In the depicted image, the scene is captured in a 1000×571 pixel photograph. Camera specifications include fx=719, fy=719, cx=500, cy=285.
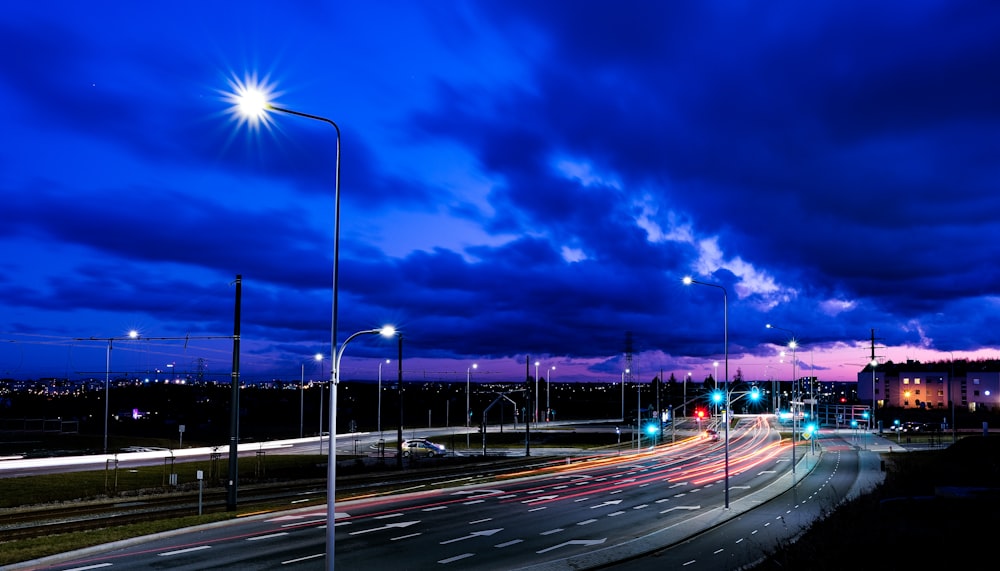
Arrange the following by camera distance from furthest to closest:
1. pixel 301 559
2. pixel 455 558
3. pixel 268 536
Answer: pixel 268 536
pixel 455 558
pixel 301 559

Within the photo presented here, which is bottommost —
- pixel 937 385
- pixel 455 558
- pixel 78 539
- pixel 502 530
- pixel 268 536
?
Answer: pixel 937 385

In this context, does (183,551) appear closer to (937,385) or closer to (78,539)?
(78,539)

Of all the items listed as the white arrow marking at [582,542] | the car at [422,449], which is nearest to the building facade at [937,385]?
the car at [422,449]

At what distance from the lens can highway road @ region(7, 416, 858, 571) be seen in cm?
2300

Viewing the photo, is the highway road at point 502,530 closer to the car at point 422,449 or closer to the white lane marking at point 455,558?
the white lane marking at point 455,558

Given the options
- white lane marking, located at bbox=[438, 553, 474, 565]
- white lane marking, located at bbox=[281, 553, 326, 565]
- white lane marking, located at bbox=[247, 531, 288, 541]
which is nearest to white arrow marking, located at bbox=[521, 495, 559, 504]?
white lane marking, located at bbox=[438, 553, 474, 565]

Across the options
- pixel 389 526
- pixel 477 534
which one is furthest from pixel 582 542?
pixel 389 526

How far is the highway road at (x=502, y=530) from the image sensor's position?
23.0 meters

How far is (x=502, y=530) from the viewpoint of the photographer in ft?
96.3

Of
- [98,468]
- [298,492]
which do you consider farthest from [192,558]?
[98,468]

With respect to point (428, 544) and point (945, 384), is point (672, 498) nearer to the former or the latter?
point (428, 544)

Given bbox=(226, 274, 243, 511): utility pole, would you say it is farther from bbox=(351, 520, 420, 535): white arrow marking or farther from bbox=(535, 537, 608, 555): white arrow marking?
bbox=(535, 537, 608, 555): white arrow marking

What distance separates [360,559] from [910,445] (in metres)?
88.7

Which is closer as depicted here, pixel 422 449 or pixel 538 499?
pixel 538 499
